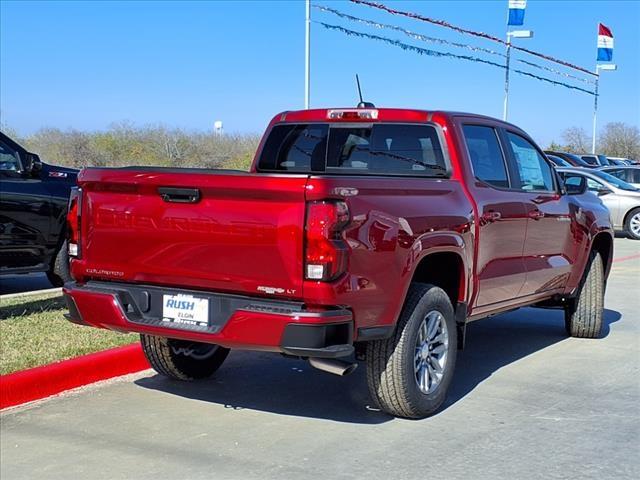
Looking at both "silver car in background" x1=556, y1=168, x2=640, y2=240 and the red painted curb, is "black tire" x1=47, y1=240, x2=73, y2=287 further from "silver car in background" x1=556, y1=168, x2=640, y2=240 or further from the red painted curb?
"silver car in background" x1=556, y1=168, x2=640, y2=240

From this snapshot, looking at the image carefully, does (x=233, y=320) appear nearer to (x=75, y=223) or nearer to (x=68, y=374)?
(x=75, y=223)

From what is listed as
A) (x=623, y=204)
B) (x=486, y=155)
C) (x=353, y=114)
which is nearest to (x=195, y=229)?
(x=353, y=114)

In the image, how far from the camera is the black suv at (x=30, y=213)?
875 centimetres

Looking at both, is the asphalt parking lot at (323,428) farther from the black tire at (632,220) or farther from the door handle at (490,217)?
the black tire at (632,220)

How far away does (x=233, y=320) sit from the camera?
4375 mm

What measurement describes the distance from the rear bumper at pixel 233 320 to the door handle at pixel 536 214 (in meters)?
2.61

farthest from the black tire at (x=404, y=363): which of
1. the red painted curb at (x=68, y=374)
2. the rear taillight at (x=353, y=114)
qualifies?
the red painted curb at (x=68, y=374)

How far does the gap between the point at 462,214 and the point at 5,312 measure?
447cm

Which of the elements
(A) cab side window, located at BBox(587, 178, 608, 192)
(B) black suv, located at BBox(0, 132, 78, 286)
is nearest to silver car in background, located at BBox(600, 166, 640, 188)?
(A) cab side window, located at BBox(587, 178, 608, 192)

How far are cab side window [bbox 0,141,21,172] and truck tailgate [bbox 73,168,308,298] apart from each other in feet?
14.2

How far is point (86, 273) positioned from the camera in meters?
4.98

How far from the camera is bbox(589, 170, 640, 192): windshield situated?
770 inches

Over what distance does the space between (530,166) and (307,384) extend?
8.45 ft

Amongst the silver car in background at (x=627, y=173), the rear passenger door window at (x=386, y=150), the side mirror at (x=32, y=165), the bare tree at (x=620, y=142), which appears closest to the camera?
the rear passenger door window at (x=386, y=150)
